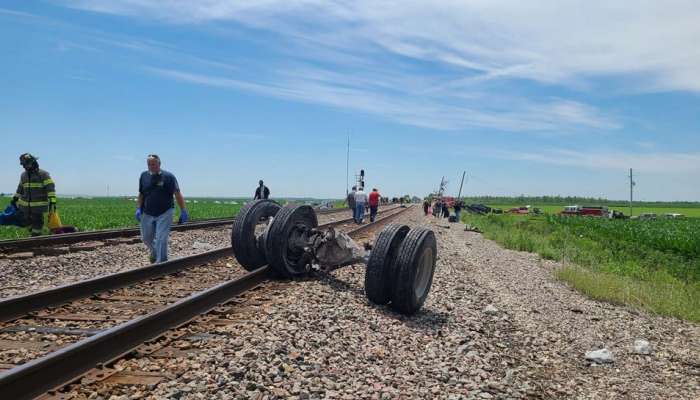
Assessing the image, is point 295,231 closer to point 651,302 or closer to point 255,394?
point 255,394

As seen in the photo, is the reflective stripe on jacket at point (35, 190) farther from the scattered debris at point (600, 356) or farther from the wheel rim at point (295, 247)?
the scattered debris at point (600, 356)

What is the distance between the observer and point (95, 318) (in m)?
5.89

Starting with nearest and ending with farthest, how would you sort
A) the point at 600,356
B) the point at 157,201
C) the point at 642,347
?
the point at 600,356, the point at 642,347, the point at 157,201

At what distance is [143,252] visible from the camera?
39.7 feet

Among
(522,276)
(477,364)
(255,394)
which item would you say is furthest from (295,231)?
(522,276)

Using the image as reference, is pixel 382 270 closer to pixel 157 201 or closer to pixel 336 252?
pixel 336 252

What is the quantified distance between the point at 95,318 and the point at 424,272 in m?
4.00

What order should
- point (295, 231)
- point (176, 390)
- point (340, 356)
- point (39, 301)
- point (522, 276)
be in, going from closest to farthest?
point (176, 390), point (340, 356), point (39, 301), point (295, 231), point (522, 276)

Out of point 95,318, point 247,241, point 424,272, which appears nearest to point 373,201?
point 247,241

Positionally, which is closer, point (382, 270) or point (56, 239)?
point (382, 270)

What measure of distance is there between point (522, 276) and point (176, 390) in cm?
1082

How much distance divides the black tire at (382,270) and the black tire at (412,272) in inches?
6.5

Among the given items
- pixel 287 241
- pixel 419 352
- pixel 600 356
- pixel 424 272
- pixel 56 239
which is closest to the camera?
pixel 419 352

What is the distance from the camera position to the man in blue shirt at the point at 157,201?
9438 millimetres
